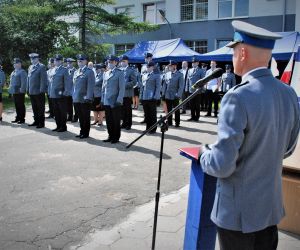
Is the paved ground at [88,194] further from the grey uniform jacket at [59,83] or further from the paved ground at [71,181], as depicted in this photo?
the grey uniform jacket at [59,83]

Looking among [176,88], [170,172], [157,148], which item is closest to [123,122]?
[176,88]

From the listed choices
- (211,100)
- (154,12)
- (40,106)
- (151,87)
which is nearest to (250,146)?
(151,87)

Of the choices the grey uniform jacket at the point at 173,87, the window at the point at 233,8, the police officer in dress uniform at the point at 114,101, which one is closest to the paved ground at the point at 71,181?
the police officer in dress uniform at the point at 114,101

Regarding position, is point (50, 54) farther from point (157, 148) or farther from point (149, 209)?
point (149, 209)

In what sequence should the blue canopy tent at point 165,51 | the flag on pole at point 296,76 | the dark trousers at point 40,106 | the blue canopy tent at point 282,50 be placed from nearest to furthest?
the flag on pole at point 296,76
the dark trousers at point 40,106
the blue canopy tent at point 282,50
the blue canopy tent at point 165,51

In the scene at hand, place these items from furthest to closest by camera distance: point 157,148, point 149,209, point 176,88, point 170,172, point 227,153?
point 176,88 → point 157,148 → point 170,172 → point 149,209 → point 227,153

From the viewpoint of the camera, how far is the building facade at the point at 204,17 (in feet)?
72.9

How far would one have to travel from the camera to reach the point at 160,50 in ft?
67.7

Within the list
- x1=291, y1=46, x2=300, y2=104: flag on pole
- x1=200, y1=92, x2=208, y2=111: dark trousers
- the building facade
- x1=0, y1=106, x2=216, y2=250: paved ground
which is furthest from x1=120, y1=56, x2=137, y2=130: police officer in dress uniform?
the building facade

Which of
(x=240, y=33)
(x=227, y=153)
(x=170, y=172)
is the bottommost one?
(x=170, y=172)

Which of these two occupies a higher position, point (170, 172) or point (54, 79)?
point (54, 79)

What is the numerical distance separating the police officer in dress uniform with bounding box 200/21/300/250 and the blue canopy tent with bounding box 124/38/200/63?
1614 cm

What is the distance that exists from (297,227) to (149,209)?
180 cm

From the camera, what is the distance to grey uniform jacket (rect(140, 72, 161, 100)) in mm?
11227
